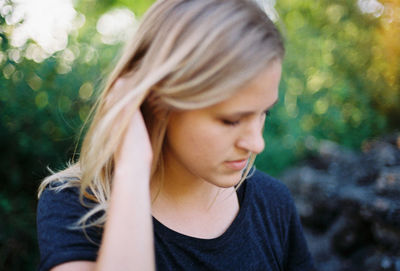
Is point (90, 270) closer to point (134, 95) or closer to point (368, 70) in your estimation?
point (134, 95)

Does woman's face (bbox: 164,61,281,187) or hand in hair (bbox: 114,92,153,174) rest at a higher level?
hand in hair (bbox: 114,92,153,174)

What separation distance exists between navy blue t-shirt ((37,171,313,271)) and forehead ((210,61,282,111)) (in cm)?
58

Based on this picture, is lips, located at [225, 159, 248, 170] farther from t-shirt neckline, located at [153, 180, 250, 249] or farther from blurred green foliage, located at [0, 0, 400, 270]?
blurred green foliage, located at [0, 0, 400, 270]

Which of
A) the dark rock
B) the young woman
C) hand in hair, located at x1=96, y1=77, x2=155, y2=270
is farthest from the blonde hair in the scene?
the dark rock

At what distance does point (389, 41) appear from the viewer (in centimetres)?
632

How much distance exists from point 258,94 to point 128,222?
0.65m

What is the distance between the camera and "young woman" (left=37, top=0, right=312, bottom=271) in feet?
3.93

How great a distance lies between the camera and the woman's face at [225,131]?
127 cm

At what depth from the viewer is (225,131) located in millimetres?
1297

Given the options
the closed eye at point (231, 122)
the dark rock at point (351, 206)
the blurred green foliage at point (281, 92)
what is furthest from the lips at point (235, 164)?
the dark rock at point (351, 206)

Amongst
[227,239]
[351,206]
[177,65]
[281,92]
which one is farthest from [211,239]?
A: [281,92]

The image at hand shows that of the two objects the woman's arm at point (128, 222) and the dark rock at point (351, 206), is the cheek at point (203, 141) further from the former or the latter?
the dark rock at point (351, 206)

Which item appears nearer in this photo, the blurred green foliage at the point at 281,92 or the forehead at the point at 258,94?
the forehead at the point at 258,94

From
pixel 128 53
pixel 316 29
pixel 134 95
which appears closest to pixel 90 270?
pixel 134 95
